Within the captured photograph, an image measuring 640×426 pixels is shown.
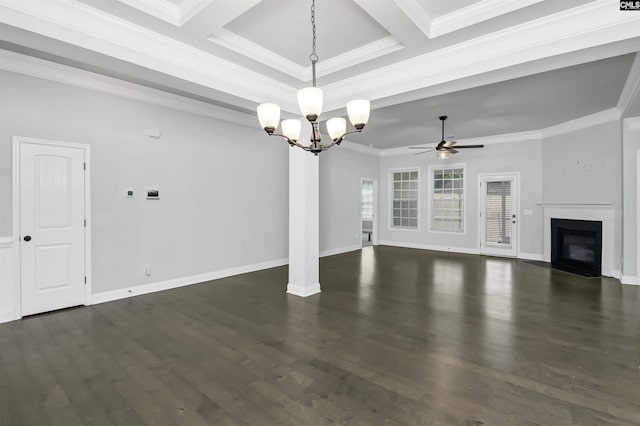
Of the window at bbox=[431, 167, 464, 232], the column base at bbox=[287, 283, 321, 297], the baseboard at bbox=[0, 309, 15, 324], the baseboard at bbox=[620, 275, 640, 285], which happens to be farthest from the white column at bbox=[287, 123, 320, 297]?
the window at bbox=[431, 167, 464, 232]

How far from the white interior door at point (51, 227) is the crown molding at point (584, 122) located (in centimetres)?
855

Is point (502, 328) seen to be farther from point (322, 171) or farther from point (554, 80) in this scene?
point (322, 171)

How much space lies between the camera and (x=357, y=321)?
3604 mm

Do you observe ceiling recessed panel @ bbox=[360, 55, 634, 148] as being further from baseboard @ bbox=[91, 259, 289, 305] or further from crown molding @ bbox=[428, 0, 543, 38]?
baseboard @ bbox=[91, 259, 289, 305]

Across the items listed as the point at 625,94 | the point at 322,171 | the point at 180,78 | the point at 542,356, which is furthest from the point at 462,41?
the point at 322,171

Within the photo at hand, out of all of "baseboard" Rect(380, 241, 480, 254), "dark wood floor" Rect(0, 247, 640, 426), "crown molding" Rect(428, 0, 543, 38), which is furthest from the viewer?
"baseboard" Rect(380, 241, 480, 254)

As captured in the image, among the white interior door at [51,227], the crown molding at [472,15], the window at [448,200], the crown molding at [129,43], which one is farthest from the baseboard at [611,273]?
the white interior door at [51,227]

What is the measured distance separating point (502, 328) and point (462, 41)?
3054 mm

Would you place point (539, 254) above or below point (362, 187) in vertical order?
below

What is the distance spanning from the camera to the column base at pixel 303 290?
179 inches

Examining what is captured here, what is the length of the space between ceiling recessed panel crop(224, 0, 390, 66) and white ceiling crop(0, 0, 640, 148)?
0.4 inches

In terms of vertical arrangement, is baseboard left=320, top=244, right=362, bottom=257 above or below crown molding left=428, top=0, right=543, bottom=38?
below

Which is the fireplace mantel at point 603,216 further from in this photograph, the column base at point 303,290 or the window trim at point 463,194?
the column base at point 303,290

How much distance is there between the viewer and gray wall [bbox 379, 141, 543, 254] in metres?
7.31
